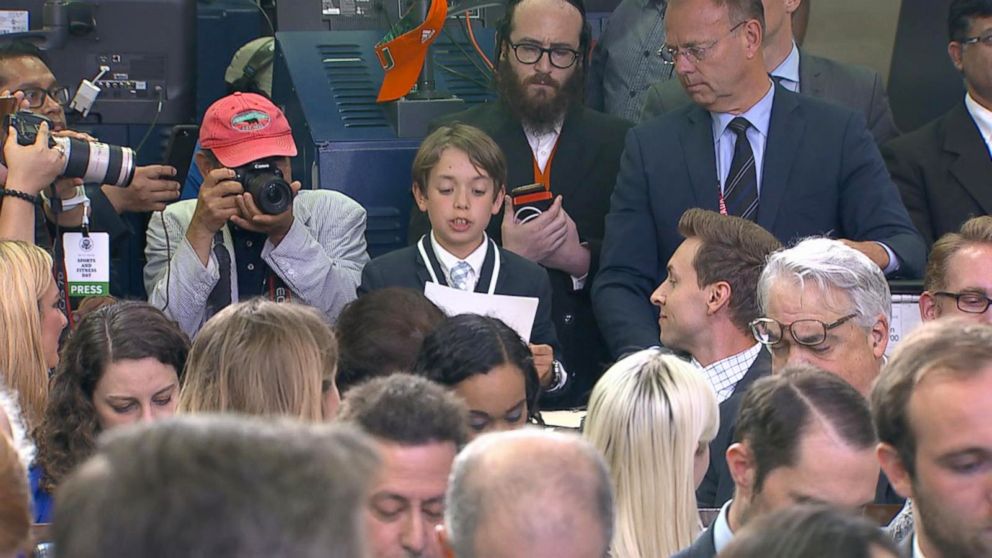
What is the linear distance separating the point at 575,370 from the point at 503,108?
880mm

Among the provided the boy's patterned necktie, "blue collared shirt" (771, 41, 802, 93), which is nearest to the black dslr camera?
the boy's patterned necktie

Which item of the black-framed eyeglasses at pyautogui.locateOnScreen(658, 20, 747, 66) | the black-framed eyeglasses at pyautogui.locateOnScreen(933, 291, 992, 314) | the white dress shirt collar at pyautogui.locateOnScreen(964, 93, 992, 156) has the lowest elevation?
the black-framed eyeglasses at pyautogui.locateOnScreen(933, 291, 992, 314)

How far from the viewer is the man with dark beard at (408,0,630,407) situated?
489cm

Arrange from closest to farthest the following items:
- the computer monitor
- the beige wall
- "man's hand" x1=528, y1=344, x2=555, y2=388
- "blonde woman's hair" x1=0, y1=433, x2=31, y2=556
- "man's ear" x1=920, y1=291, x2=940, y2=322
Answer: "blonde woman's hair" x1=0, y1=433, x2=31, y2=556 → "man's ear" x1=920, y1=291, x2=940, y2=322 → "man's hand" x1=528, y1=344, x2=555, y2=388 → the computer monitor → the beige wall

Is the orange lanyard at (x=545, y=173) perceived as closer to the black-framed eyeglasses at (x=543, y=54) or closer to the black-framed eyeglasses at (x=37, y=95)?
the black-framed eyeglasses at (x=543, y=54)

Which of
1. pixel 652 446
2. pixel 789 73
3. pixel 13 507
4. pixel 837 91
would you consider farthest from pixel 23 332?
pixel 837 91

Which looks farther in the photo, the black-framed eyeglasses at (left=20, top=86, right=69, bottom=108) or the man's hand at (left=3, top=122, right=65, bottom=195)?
the black-framed eyeglasses at (left=20, top=86, right=69, bottom=108)

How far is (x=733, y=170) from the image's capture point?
178 inches

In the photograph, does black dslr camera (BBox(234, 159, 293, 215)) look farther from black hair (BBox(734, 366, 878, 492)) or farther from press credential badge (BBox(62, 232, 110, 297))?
black hair (BBox(734, 366, 878, 492))

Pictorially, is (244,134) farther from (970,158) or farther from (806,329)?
(970,158)

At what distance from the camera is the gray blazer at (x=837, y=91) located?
5.14 meters

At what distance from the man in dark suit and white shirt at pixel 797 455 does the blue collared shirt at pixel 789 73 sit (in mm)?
2498

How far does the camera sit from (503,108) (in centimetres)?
503

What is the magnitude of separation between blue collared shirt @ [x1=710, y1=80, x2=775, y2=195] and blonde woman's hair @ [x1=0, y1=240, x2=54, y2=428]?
195cm
